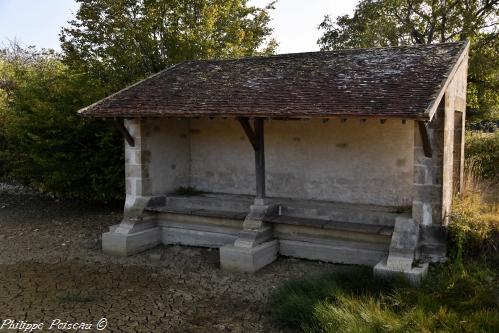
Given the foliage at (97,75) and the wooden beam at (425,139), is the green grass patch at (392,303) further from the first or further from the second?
the foliage at (97,75)

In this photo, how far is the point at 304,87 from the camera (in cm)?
647

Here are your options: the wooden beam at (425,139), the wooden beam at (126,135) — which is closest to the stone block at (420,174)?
the wooden beam at (425,139)

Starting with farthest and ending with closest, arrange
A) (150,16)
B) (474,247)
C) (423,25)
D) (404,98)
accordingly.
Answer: (423,25) < (150,16) < (474,247) < (404,98)

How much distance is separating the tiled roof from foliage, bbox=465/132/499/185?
4.31 meters

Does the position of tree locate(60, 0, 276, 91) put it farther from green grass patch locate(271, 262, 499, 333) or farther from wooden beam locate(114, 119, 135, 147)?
green grass patch locate(271, 262, 499, 333)

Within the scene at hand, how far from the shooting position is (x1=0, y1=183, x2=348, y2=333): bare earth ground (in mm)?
4828

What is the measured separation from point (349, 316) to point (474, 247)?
2.51 metres

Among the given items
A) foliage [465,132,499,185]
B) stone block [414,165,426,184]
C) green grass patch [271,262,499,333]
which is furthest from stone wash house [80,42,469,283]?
foliage [465,132,499,185]

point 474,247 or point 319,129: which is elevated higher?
point 319,129

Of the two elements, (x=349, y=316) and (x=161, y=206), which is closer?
(x=349, y=316)

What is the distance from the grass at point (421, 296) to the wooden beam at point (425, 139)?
104 cm

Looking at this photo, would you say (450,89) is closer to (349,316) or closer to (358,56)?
(358,56)

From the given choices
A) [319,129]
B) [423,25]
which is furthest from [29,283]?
[423,25]

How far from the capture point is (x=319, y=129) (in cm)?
727
